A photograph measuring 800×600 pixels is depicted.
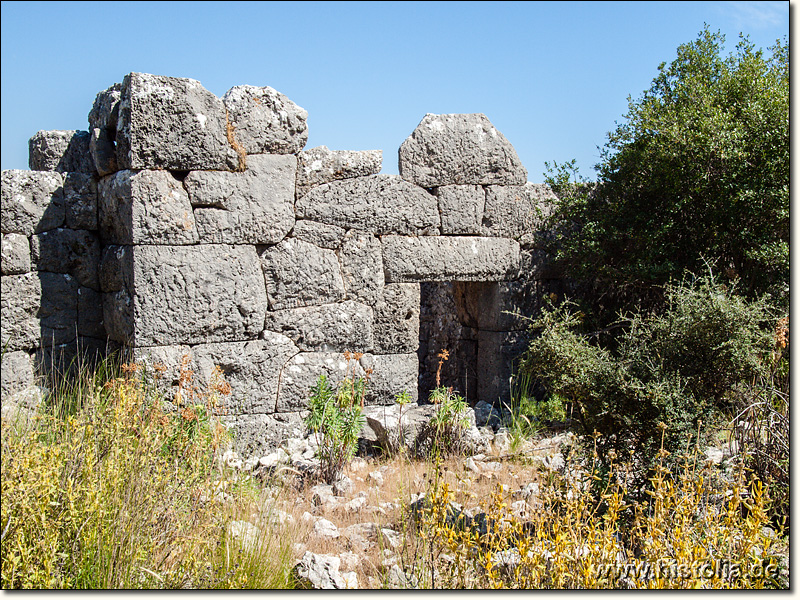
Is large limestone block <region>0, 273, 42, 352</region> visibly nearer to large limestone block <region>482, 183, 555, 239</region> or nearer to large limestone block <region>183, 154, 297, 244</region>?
large limestone block <region>183, 154, 297, 244</region>

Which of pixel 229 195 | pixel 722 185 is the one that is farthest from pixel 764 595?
pixel 229 195

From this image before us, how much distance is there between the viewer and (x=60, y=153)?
5.45 meters

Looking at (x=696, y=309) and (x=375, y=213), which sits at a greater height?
(x=375, y=213)

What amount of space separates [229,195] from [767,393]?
372 cm

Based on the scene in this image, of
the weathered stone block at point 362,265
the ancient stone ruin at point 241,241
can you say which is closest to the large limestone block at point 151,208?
the ancient stone ruin at point 241,241

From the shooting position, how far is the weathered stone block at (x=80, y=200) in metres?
5.31

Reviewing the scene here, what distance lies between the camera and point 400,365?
19.4 feet

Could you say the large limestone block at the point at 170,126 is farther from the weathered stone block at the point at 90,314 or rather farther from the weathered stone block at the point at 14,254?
the weathered stone block at the point at 90,314

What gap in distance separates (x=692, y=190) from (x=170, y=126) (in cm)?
394

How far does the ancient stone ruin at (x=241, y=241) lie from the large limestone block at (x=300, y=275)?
11 millimetres

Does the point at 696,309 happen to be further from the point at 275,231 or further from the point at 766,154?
the point at 275,231

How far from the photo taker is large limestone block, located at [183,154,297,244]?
16.8 feet

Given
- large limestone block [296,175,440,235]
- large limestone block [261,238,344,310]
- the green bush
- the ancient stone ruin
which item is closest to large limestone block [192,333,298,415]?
the ancient stone ruin

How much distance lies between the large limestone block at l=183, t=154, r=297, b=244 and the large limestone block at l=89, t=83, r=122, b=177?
1.99ft
